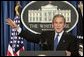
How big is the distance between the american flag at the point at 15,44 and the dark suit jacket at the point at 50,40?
0.17 ft

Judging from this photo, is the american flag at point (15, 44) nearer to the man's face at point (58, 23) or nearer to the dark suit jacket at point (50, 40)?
the dark suit jacket at point (50, 40)

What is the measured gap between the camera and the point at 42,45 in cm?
176

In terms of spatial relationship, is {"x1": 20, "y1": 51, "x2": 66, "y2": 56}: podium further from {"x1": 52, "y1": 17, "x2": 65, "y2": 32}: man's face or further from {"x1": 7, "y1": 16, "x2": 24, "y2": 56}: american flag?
{"x1": 52, "y1": 17, "x2": 65, "y2": 32}: man's face

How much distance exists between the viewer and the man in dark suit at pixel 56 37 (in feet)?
5.68

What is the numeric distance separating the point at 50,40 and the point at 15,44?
32 cm

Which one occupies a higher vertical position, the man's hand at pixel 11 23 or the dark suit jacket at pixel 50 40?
the man's hand at pixel 11 23

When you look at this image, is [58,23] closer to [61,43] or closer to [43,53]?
[61,43]

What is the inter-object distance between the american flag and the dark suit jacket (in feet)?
0.17

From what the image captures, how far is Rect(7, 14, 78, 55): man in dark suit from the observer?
5.68 ft

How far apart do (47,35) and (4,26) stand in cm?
40

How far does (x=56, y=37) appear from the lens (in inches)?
69.1

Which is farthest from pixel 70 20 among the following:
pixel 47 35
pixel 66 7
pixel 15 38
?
pixel 15 38

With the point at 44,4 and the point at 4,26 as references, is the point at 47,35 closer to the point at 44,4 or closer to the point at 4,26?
the point at 44,4

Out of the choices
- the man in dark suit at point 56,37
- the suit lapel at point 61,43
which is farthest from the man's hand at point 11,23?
the suit lapel at point 61,43
